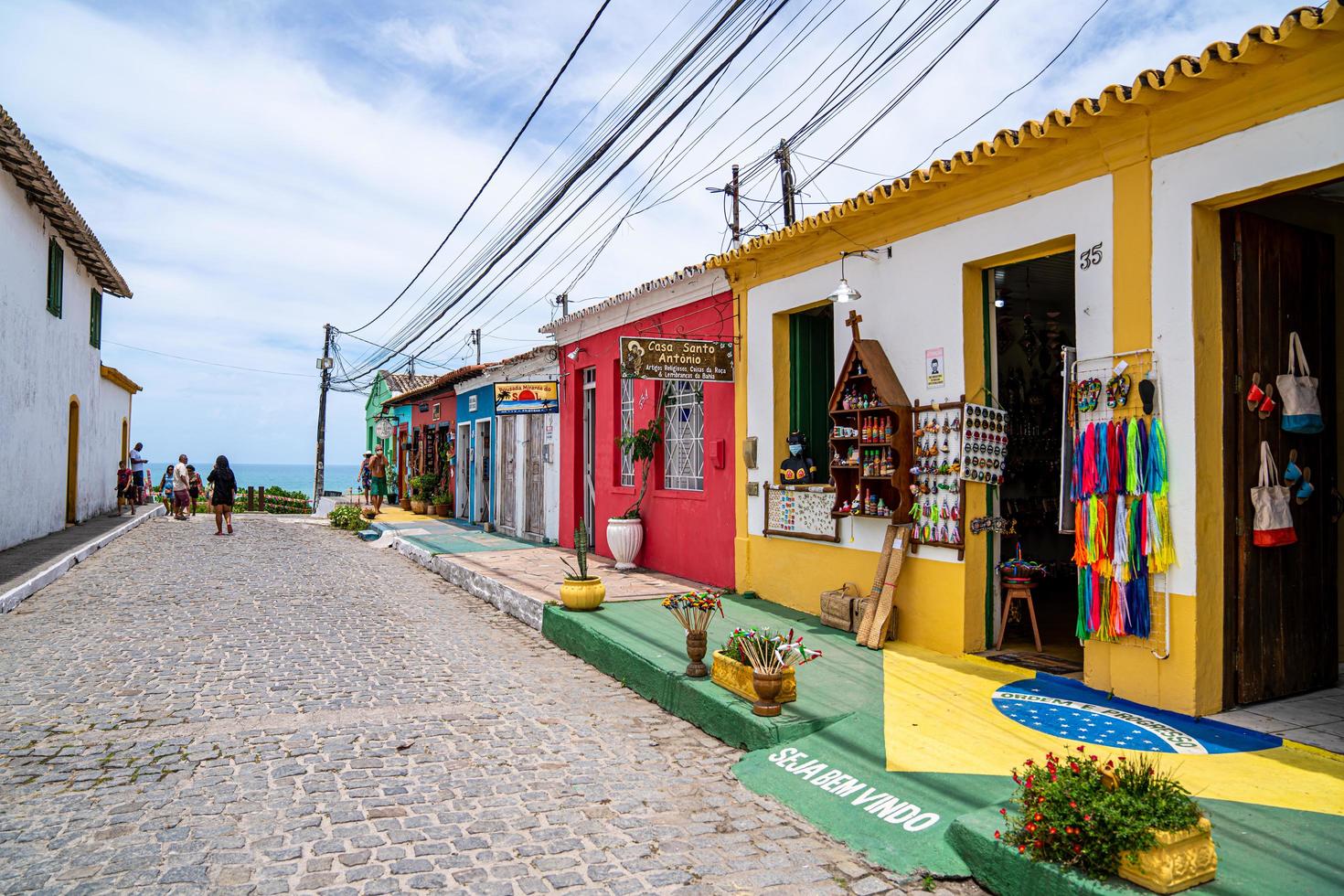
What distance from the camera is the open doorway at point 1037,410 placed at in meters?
8.25

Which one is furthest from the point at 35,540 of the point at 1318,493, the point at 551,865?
the point at 1318,493

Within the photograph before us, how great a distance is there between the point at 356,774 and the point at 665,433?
6966 millimetres

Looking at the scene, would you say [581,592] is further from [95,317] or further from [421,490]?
[95,317]

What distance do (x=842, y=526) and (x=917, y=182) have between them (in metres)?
2.99

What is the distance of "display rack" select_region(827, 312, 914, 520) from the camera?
22.1 ft

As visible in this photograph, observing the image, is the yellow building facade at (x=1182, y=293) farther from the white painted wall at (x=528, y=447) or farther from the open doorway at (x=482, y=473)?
the open doorway at (x=482, y=473)

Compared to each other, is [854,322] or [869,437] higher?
[854,322]

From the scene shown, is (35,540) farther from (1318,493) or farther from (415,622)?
(1318,493)

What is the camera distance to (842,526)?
25.0 feet

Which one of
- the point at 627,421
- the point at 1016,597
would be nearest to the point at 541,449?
the point at 627,421

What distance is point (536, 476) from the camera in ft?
52.0

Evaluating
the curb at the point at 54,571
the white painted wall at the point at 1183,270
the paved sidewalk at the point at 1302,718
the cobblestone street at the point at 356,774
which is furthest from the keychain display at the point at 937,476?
the curb at the point at 54,571

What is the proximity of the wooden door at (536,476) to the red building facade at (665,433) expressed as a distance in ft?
4.41

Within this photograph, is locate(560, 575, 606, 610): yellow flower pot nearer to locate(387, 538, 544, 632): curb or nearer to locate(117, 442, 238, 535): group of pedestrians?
locate(387, 538, 544, 632): curb
